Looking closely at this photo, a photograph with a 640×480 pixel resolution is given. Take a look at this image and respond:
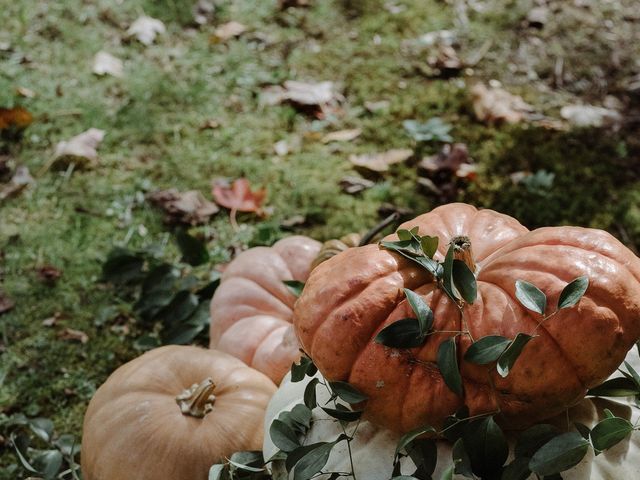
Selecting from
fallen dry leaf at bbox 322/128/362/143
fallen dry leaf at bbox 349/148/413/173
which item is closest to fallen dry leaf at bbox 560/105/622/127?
fallen dry leaf at bbox 349/148/413/173

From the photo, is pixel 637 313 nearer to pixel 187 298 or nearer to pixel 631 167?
pixel 187 298

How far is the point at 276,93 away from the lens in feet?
14.7

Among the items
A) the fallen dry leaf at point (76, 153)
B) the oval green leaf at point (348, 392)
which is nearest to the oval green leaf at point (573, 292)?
the oval green leaf at point (348, 392)

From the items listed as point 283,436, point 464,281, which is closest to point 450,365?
point 464,281

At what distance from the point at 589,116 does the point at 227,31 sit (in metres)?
2.39

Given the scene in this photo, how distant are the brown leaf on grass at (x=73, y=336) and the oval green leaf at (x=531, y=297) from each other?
2.01 m

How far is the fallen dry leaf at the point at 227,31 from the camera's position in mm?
4844

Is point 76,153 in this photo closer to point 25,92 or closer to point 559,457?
point 25,92

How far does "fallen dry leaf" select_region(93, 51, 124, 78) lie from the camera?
4.49 m

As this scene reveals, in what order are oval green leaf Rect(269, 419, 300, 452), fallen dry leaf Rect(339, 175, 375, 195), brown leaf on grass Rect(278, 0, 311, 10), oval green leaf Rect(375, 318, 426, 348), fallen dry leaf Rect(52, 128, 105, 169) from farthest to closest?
brown leaf on grass Rect(278, 0, 311, 10) < fallen dry leaf Rect(52, 128, 105, 169) < fallen dry leaf Rect(339, 175, 375, 195) < oval green leaf Rect(269, 419, 300, 452) < oval green leaf Rect(375, 318, 426, 348)

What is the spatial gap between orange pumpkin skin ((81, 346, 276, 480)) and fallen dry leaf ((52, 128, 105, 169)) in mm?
1762

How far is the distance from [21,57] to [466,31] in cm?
290

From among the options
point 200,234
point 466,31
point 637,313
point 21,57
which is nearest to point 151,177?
point 200,234

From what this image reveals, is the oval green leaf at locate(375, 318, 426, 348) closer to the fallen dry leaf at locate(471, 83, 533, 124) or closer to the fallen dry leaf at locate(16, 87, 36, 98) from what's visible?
the fallen dry leaf at locate(471, 83, 533, 124)
